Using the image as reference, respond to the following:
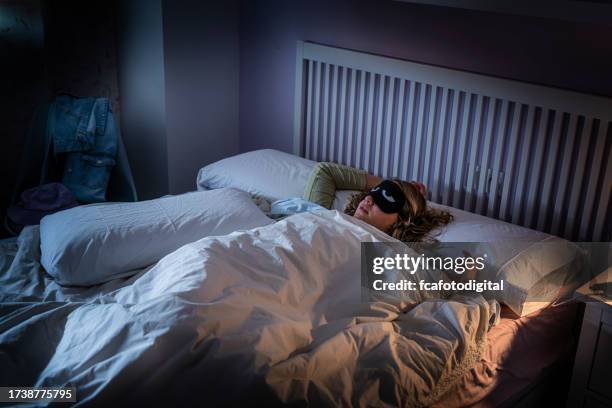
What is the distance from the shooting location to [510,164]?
7.50ft

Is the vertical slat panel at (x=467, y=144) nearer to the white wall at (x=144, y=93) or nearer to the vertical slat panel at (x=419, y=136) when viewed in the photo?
the vertical slat panel at (x=419, y=136)

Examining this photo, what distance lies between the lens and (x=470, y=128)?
241 centimetres

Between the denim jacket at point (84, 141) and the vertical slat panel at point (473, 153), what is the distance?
4.72 ft

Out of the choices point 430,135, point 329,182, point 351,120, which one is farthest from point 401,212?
point 351,120

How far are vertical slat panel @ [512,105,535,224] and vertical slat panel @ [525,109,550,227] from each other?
23 mm

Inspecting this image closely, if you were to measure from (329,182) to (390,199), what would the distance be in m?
0.34

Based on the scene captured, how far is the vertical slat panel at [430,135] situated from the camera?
2451mm

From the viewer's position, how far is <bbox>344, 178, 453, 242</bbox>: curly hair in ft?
6.95

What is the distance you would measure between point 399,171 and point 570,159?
0.68m

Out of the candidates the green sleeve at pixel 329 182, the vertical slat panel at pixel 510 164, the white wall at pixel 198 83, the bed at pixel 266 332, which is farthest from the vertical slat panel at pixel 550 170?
the white wall at pixel 198 83

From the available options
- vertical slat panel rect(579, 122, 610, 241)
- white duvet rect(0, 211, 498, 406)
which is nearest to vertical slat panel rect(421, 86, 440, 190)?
vertical slat panel rect(579, 122, 610, 241)

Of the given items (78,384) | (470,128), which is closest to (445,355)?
(78,384)

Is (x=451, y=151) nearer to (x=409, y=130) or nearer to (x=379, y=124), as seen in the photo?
(x=409, y=130)

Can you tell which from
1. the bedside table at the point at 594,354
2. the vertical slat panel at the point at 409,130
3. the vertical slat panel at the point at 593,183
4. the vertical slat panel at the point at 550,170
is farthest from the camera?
the vertical slat panel at the point at 409,130
